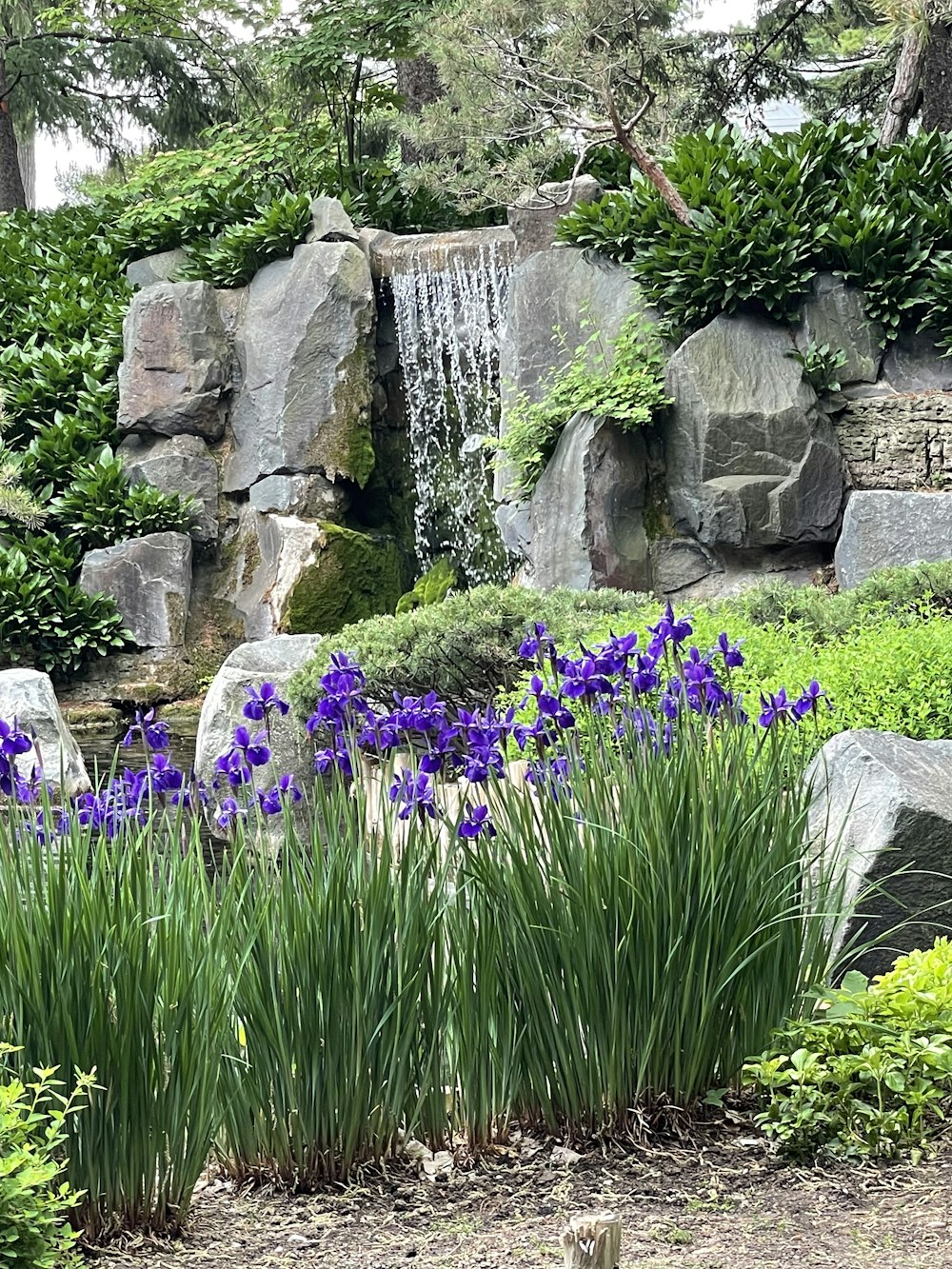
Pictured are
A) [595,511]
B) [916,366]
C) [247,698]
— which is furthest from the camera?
[916,366]

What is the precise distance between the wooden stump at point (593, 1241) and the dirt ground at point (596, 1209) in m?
0.51

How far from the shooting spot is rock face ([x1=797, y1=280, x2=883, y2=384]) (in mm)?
9344

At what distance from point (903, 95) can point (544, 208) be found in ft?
9.36

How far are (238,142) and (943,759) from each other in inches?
509

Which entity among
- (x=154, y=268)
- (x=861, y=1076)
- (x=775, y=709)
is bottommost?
(x=861, y=1076)

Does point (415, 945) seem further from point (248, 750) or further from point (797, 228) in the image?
point (797, 228)

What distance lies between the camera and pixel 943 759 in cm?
384

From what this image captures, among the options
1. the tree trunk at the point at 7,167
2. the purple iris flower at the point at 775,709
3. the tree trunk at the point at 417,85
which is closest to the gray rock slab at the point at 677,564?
the purple iris flower at the point at 775,709

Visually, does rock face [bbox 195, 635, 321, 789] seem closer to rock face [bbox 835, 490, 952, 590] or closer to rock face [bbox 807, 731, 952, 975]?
rock face [bbox 835, 490, 952, 590]

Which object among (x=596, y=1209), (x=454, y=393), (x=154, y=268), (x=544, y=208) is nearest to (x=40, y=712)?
(x=454, y=393)

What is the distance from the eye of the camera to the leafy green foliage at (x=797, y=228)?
9.21 m

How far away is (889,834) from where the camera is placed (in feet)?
11.3

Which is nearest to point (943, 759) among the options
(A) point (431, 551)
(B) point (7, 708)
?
(B) point (7, 708)

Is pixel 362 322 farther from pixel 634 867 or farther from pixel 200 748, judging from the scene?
pixel 634 867
